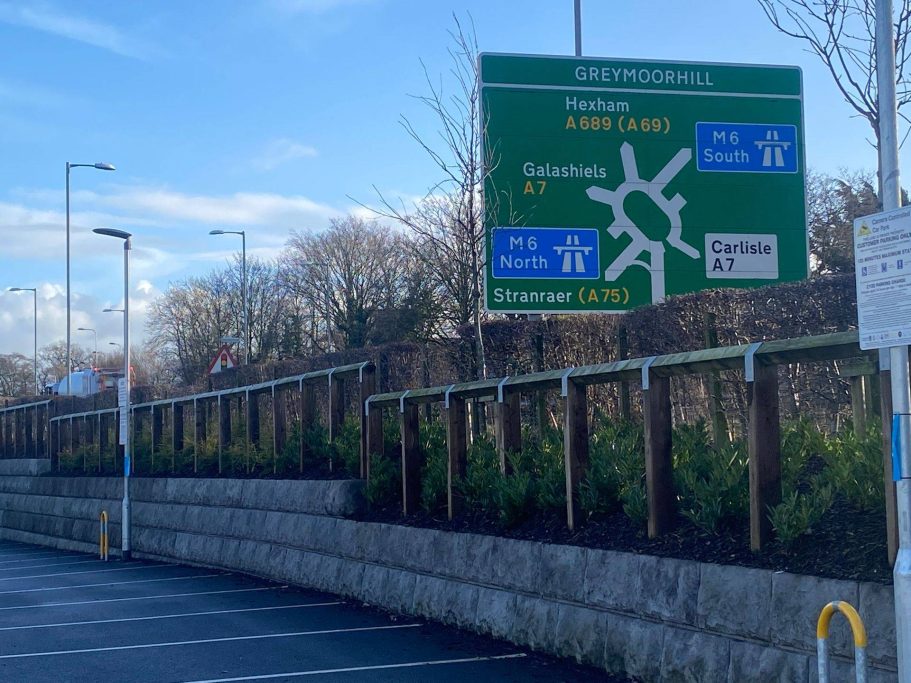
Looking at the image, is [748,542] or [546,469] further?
[546,469]

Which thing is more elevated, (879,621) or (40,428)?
(40,428)

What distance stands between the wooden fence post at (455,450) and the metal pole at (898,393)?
6.94 metres

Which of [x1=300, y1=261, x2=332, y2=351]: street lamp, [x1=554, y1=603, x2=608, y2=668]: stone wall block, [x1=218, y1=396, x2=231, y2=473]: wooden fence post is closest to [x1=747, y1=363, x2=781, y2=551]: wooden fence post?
[x1=554, y1=603, x2=608, y2=668]: stone wall block

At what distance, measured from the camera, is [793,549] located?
24.6 feet

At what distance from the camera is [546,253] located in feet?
44.2

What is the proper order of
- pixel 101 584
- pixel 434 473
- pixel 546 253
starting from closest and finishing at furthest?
pixel 434 473
pixel 546 253
pixel 101 584

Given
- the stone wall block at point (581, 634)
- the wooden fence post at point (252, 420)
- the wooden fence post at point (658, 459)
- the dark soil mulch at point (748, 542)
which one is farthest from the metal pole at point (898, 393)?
the wooden fence post at point (252, 420)

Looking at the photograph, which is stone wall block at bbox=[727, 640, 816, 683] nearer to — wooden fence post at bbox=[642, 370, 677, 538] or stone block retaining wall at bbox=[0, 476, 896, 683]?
stone block retaining wall at bbox=[0, 476, 896, 683]

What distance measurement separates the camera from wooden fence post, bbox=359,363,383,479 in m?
15.0

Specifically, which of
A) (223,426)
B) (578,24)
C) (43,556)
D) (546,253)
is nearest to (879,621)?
(546,253)

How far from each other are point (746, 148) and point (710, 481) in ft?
21.3

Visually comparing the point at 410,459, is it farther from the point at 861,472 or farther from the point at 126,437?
the point at 126,437

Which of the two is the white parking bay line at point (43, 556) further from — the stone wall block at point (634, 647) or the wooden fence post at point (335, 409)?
the stone wall block at point (634, 647)

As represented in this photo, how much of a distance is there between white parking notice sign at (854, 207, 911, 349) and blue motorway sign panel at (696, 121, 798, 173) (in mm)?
8123
